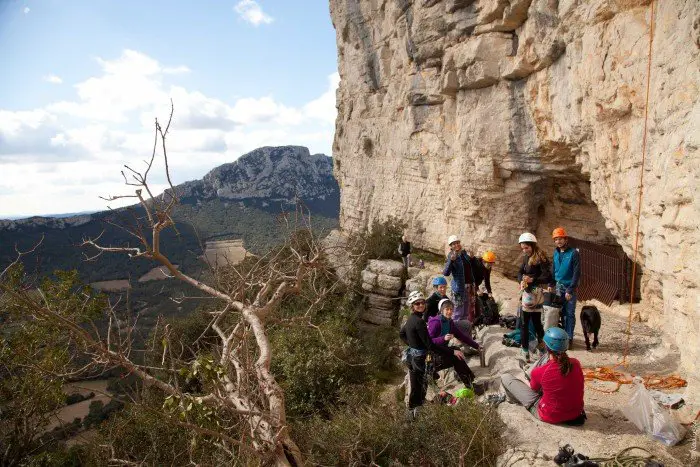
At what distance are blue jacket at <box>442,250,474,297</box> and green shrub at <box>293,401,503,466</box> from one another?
7.45 feet

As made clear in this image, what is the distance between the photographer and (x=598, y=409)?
471cm

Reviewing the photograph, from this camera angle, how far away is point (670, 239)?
4.83 m

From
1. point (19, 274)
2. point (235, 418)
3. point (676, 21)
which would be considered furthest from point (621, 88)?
point (19, 274)

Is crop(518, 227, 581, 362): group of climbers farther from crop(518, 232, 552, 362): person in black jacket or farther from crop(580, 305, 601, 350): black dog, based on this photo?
crop(580, 305, 601, 350): black dog

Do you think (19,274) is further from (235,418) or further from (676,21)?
(676,21)

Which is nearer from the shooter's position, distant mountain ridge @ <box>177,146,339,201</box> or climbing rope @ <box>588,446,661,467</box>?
climbing rope @ <box>588,446,661,467</box>

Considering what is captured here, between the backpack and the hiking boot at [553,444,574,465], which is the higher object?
the hiking boot at [553,444,574,465]

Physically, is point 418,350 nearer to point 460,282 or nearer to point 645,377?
point 460,282

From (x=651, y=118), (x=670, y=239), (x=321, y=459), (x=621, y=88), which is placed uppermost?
(x=621, y=88)

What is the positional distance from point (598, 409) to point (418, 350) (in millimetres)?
2012

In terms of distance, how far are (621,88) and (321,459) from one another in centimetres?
640

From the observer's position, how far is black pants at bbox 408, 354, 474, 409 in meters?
5.14

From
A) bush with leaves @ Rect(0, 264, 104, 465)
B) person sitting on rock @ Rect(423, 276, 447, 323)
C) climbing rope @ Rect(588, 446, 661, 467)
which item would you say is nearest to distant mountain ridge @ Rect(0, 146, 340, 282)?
bush with leaves @ Rect(0, 264, 104, 465)

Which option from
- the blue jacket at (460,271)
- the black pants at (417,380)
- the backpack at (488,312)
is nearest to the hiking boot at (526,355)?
the blue jacket at (460,271)
